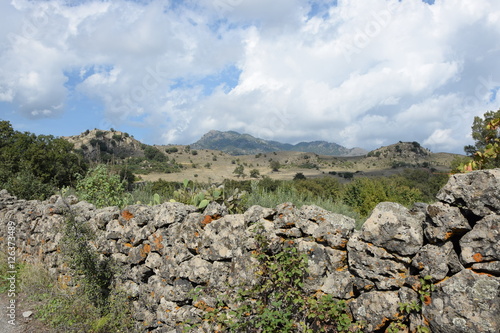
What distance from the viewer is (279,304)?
343cm

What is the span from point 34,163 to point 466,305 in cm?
2482

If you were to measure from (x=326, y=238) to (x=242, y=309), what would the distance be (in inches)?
55.7

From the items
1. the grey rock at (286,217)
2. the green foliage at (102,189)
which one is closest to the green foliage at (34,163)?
the green foliage at (102,189)

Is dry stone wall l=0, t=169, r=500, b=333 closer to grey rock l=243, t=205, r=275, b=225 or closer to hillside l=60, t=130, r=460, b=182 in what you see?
grey rock l=243, t=205, r=275, b=225

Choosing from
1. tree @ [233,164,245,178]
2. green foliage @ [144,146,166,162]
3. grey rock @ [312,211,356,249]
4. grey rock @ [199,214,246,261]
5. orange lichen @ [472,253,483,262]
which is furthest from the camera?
green foliage @ [144,146,166,162]

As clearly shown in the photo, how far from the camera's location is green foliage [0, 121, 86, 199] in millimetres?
12836

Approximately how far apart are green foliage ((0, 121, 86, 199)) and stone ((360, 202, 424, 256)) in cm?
1363

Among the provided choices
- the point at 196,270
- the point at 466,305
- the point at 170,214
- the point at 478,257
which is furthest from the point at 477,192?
the point at 170,214

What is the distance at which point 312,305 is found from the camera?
10.9 ft

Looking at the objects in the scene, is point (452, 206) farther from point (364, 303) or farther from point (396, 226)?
point (364, 303)

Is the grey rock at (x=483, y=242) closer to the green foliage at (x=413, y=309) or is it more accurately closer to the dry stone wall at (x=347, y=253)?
the dry stone wall at (x=347, y=253)

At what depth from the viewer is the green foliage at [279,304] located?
3281mm

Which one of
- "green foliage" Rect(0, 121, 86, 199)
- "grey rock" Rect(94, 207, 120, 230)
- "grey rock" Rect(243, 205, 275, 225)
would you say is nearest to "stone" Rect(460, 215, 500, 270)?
"grey rock" Rect(243, 205, 275, 225)

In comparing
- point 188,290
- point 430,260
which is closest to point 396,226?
point 430,260
